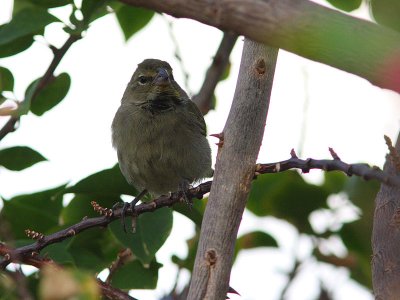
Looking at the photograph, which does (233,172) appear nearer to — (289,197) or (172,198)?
(172,198)

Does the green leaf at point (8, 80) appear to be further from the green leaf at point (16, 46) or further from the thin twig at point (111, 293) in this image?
the thin twig at point (111, 293)

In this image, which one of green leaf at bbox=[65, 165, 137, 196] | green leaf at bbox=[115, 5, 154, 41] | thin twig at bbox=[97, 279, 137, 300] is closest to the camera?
thin twig at bbox=[97, 279, 137, 300]

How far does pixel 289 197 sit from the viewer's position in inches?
171

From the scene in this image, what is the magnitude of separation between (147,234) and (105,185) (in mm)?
552

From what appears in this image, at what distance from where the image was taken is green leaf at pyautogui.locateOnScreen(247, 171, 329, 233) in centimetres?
427

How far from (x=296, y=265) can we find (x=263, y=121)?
1.36 meters

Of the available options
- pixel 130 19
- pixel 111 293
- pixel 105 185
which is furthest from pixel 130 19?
pixel 111 293

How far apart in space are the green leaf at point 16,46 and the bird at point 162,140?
144 centimetres

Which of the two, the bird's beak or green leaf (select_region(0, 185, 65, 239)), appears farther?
the bird's beak

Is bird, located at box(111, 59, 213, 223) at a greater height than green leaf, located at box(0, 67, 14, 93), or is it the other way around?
bird, located at box(111, 59, 213, 223)

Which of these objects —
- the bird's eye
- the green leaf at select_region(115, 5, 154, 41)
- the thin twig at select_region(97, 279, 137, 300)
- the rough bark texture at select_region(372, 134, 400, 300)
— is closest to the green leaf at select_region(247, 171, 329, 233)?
Answer: the green leaf at select_region(115, 5, 154, 41)

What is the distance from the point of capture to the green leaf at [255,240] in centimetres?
459

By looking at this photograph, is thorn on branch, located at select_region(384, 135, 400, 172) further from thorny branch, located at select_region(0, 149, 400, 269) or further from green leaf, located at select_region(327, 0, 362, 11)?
green leaf, located at select_region(327, 0, 362, 11)

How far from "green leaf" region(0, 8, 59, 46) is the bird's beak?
2188mm
